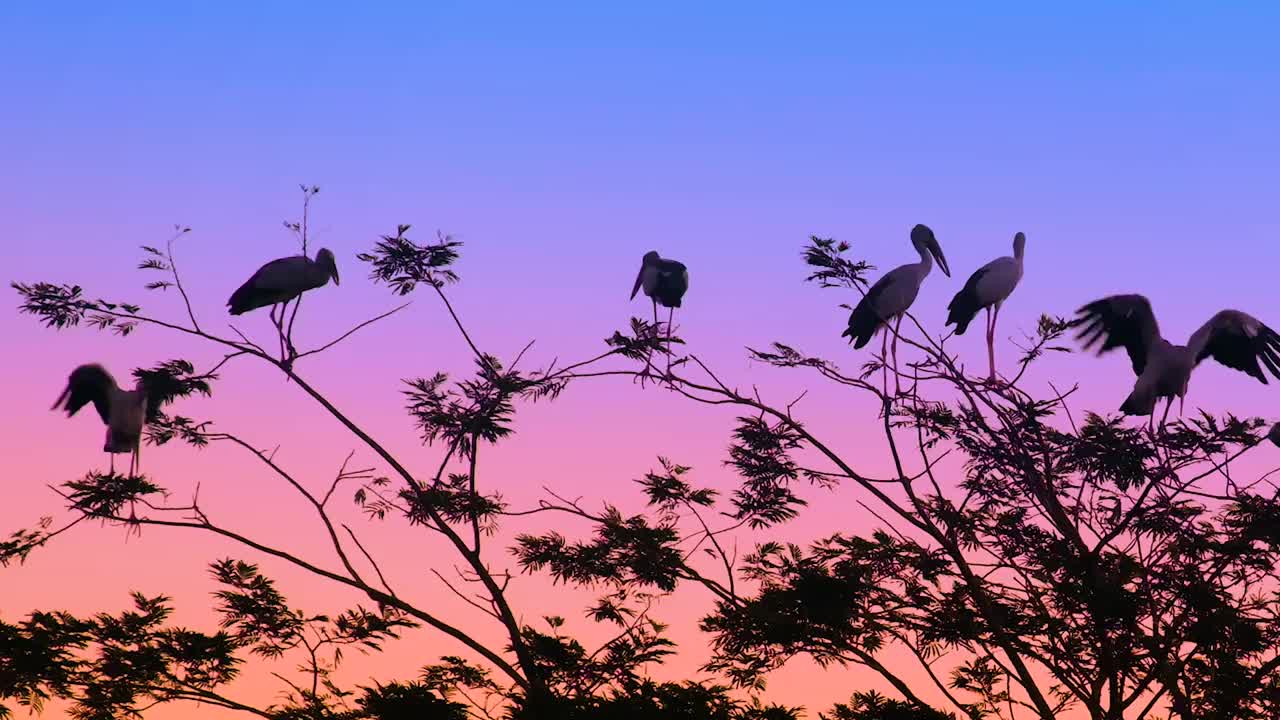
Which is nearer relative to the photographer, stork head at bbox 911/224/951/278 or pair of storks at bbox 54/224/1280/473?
pair of storks at bbox 54/224/1280/473

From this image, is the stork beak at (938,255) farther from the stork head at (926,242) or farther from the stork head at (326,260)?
the stork head at (326,260)

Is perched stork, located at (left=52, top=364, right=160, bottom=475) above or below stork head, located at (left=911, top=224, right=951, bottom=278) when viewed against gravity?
below

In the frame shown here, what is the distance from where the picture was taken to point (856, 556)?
11.3 meters

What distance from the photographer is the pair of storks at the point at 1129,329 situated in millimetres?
12891

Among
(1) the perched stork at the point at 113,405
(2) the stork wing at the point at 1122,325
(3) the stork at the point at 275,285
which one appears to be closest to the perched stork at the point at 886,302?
(2) the stork wing at the point at 1122,325

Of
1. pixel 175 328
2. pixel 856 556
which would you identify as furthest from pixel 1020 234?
pixel 175 328

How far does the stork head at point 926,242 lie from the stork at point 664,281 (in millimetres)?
2642

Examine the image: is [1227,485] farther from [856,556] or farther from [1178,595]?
[856,556]

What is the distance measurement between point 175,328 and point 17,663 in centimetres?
273

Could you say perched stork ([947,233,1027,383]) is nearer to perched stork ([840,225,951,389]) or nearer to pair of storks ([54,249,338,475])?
perched stork ([840,225,951,389])

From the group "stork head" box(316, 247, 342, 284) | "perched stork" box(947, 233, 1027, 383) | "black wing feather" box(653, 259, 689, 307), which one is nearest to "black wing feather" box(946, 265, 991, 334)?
"perched stork" box(947, 233, 1027, 383)

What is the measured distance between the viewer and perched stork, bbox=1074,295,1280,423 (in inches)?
507

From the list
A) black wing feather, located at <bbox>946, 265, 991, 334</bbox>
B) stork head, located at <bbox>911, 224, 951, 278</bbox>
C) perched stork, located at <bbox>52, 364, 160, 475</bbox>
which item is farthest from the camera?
stork head, located at <bbox>911, 224, 951, 278</bbox>

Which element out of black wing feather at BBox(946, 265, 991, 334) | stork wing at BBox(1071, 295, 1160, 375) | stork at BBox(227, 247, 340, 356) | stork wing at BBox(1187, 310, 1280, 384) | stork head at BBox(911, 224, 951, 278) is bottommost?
stork wing at BBox(1187, 310, 1280, 384)
